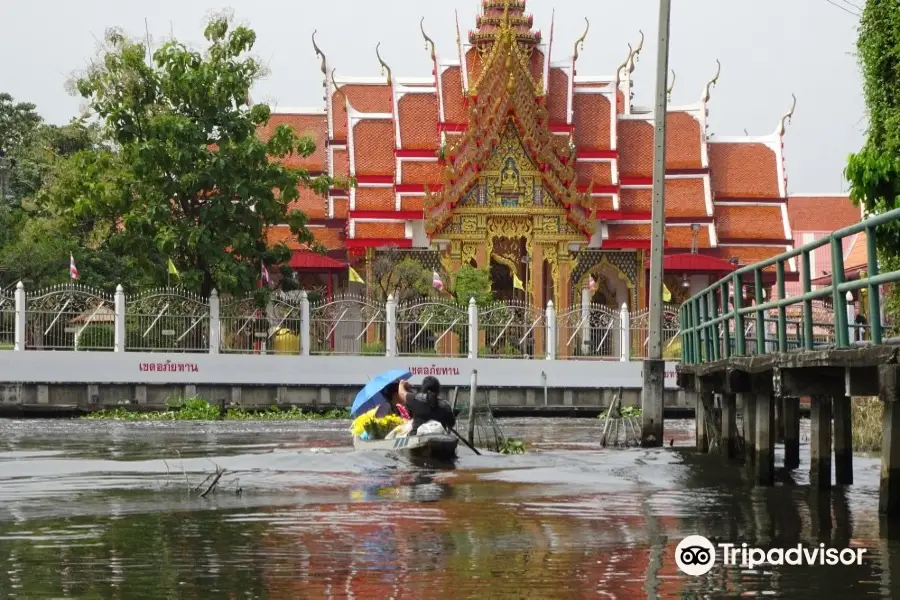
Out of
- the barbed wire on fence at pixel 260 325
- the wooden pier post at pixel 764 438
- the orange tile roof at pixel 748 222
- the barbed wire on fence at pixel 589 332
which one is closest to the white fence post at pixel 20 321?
the barbed wire on fence at pixel 260 325

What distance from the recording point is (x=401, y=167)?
1769 inches

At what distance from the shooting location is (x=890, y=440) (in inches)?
463

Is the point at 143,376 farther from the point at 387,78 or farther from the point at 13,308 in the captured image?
the point at 387,78

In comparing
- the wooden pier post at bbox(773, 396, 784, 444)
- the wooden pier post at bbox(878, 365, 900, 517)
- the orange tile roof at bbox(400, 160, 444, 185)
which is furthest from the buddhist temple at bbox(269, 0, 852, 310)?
the wooden pier post at bbox(878, 365, 900, 517)

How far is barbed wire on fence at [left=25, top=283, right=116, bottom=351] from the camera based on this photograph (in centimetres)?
3251

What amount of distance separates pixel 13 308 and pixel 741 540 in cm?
2337

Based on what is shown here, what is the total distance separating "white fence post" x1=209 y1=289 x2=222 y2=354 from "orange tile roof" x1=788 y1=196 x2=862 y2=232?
46.8 meters

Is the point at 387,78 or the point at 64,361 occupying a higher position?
the point at 387,78

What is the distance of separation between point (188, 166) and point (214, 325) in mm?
3618

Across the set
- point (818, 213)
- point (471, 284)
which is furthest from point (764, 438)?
point (818, 213)

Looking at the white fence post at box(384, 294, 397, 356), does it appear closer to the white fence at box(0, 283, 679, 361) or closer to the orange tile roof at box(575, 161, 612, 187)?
the white fence at box(0, 283, 679, 361)

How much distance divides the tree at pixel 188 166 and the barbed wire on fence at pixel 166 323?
1115 mm

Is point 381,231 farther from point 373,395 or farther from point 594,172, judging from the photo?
point 373,395

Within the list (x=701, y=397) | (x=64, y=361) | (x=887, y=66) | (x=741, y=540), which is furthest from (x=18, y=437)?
(x=741, y=540)
